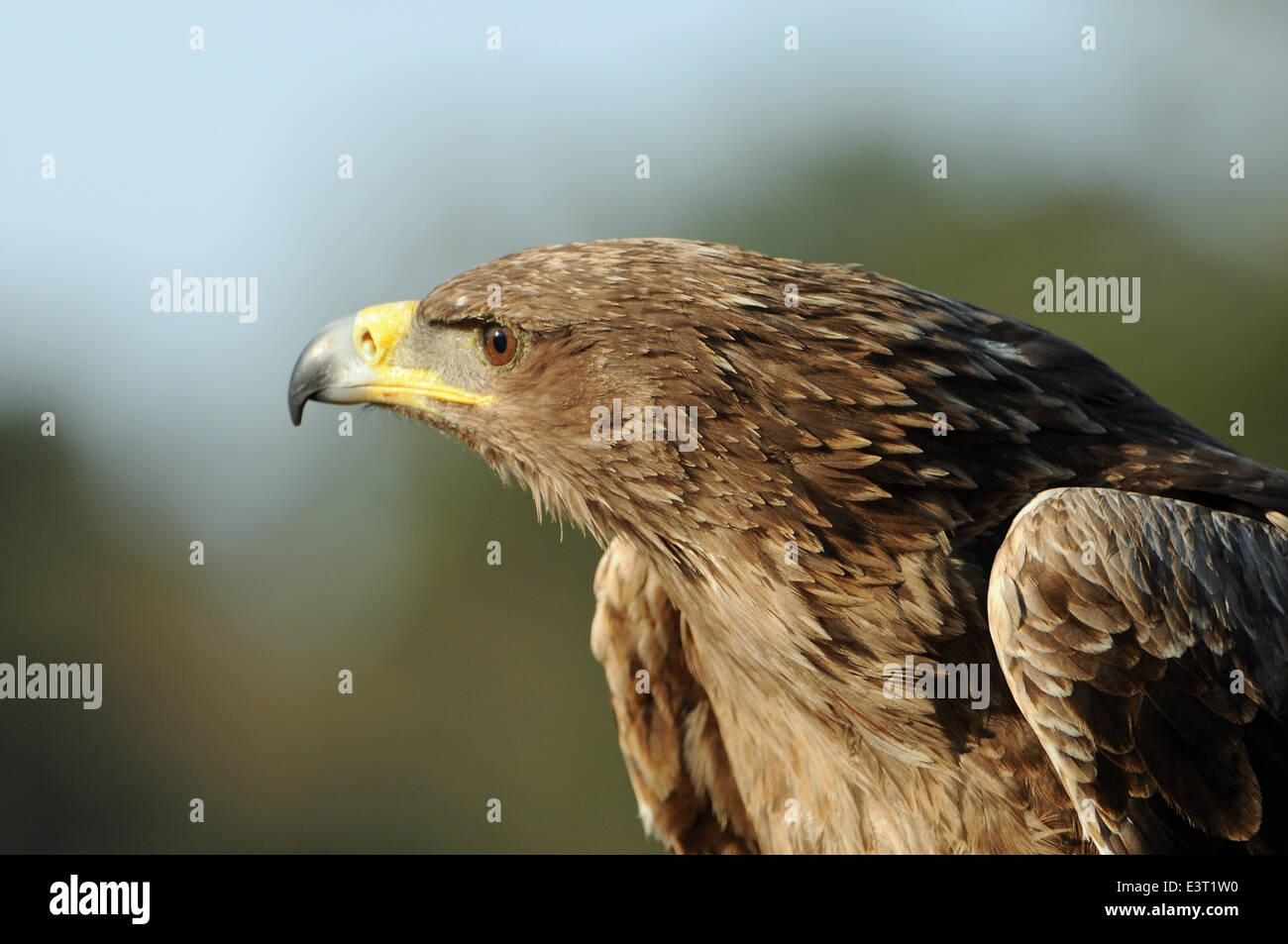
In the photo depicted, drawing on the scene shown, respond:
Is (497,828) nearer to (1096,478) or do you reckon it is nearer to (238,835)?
(238,835)

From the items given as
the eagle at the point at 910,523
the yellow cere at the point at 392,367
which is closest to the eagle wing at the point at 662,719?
the eagle at the point at 910,523

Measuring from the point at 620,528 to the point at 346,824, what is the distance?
1546cm

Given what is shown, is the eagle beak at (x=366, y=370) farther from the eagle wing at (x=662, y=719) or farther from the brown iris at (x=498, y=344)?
the eagle wing at (x=662, y=719)

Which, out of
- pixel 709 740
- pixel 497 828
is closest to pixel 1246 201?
pixel 497 828

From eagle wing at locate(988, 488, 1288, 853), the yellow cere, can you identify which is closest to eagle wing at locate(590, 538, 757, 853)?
the yellow cere

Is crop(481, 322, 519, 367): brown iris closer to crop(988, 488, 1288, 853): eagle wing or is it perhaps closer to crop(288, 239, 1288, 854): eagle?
crop(288, 239, 1288, 854): eagle

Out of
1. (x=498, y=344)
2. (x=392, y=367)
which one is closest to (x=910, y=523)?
(x=498, y=344)

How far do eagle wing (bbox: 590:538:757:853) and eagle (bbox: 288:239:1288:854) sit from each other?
621mm

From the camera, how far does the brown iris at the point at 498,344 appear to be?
4332 millimetres

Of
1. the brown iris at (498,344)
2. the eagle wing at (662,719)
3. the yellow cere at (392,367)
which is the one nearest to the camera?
the brown iris at (498,344)

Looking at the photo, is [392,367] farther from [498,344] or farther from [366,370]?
[498,344]

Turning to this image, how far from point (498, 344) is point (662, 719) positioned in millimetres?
1934

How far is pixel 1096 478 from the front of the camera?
12.9ft

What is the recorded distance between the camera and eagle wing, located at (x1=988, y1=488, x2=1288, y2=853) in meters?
3.44
